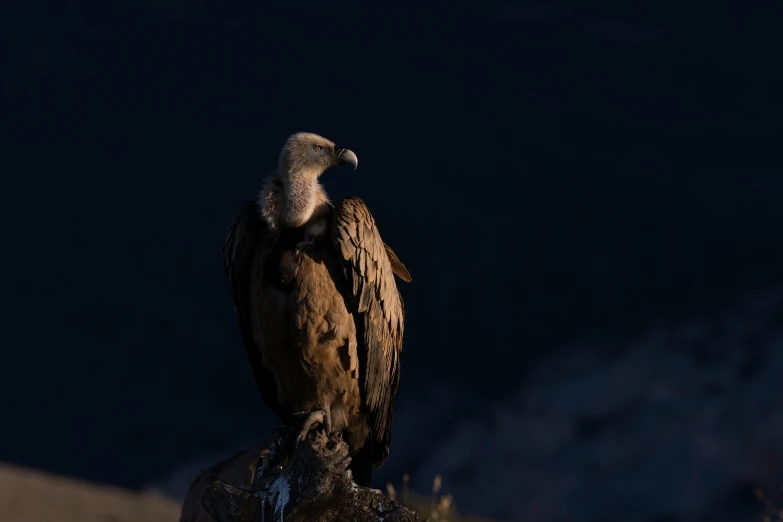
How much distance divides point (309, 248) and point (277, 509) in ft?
5.01

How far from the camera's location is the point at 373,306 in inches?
247

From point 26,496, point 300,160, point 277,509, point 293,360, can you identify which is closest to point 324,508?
point 277,509

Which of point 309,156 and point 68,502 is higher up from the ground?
point 68,502

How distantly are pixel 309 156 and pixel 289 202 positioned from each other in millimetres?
290

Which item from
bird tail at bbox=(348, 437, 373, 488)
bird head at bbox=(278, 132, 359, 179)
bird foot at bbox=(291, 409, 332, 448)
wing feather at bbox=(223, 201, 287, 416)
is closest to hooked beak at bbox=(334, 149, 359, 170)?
bird head at bbox=(278, 132, 359, 179)

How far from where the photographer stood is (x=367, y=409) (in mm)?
6480

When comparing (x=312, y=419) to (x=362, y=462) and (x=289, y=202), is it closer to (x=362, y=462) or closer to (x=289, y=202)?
(x=362, y=462)

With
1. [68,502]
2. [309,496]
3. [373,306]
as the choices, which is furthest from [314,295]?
[68,502]

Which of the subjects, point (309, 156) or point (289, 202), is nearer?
point (289, 202)

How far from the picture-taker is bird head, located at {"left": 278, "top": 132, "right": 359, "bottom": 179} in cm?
620

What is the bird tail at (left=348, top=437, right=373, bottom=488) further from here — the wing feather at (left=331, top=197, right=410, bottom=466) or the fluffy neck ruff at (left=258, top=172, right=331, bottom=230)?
the fluffy neck ruff at (left=258, top=172, right=331, bottom=230)

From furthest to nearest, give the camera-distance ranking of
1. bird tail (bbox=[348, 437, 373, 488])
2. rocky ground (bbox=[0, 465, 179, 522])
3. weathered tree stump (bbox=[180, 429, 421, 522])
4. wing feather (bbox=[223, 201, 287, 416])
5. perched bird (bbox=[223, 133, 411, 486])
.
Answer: rocky ground (bbox=[0, 465, 179, 522]) < bird tail (bbox=[348, 437, 373, 488]) < wing feather (bbox=[223, 201, 287, 416]) < perched bird (bbox=[223, 133, 411, 486]) < weathered tree stump (bbox=[180, 429, 421, 522])

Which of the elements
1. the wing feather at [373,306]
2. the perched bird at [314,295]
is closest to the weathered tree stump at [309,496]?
the perched bird at [314,295]

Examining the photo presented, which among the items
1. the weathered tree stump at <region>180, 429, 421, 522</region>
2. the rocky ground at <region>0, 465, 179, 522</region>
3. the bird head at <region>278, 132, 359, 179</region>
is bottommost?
the weathered tree stump at <region>180, 429, 421, 522</region>
